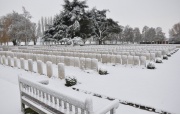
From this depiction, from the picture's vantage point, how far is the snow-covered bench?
278cm

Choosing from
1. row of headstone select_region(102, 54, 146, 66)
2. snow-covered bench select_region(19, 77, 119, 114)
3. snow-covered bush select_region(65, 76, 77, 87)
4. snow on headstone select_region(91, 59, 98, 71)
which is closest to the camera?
snow-covered bench select_region(19, 77, 119, 114)

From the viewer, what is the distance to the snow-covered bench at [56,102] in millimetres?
2777

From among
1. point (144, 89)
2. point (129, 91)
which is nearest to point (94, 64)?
point (129, 91)

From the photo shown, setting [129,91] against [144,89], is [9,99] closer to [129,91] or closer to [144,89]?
[129,91]

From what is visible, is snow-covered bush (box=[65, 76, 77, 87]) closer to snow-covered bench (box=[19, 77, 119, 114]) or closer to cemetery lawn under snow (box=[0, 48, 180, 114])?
cemetery lawn under snow (box=[0, 48, 180, 114])

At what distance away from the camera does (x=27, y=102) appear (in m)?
4.38

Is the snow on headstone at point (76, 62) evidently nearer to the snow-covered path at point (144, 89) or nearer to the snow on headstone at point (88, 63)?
the snow on headstone at point (88, 63)

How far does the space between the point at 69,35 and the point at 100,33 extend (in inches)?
589

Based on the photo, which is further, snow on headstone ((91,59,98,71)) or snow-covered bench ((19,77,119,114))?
snow on headstone ((91,59,98,71))

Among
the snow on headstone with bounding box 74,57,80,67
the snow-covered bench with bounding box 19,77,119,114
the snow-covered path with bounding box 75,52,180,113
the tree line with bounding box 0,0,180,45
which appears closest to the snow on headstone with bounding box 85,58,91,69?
the snow on headstone with bounding box 74,57,80,67

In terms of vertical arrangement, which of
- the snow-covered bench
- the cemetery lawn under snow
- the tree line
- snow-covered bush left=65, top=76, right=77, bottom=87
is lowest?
the cemetery lawn under snow

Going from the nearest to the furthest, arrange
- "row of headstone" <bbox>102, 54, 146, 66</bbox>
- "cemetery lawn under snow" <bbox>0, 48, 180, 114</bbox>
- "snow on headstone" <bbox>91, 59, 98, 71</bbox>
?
"cemetery lawn under snow" <bbox>0, 48, 180, 114</bbox> → "snow on headstone" <bbox>91, 59, 98, 71</bbox> → "row of headstone" <bbox>102, 54, 146, 66</bbox>

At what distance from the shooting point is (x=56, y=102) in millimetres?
3475

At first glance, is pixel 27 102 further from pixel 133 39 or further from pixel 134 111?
pixel 133 39
